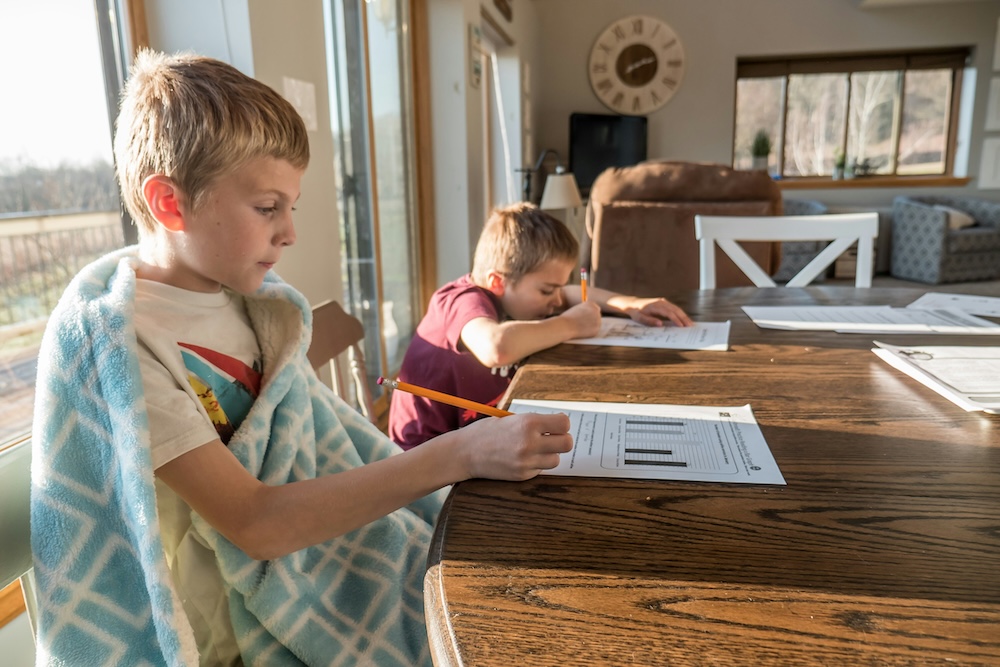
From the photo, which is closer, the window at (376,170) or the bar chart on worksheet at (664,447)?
the bar chart on worksheet at (664,447)

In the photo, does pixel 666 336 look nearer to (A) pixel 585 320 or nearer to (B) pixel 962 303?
(A) pixel 585 320

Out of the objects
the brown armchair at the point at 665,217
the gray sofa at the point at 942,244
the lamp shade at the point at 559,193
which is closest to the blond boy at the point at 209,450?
the brown armchair at the point at 665,217

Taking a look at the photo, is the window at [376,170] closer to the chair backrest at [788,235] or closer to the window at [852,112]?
the chair backrest at [788,235]

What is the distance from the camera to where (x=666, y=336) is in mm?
1236

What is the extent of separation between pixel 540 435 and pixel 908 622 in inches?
12.4

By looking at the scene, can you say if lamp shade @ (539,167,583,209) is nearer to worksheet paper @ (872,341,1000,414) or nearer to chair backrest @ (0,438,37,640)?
worksheet paper @ (872,341,1000,414)

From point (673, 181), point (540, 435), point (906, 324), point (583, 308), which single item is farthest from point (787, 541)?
point (673, 181)

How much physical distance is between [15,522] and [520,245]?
99 cm

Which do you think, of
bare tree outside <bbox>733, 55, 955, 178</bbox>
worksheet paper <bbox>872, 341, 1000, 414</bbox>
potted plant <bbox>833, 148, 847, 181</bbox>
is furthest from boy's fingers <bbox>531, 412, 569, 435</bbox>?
potted plant <bbox>833, 148, 847, 181</bbox>

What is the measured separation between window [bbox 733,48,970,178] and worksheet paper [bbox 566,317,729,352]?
5955 millimetres

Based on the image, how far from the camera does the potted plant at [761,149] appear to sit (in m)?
6.39

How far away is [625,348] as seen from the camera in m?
1.15

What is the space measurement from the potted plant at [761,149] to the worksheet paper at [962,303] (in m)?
5.28

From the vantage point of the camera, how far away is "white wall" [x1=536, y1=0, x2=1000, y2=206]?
6188mm
